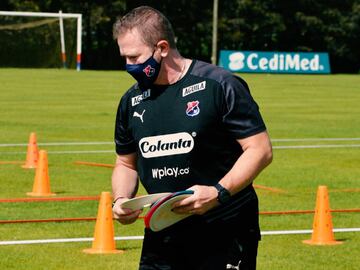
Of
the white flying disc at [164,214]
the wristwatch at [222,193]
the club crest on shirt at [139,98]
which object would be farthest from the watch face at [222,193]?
the club crest on shirt at [139,98]

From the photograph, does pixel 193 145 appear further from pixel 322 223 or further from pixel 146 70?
pixel 322 223

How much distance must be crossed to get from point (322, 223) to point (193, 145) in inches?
205

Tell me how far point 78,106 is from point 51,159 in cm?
1374

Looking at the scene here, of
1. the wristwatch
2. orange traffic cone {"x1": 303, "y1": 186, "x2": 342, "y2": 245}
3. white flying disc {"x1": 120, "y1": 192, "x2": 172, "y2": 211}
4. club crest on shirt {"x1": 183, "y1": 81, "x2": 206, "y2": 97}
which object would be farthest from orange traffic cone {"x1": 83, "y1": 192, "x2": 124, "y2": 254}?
the wristwatch

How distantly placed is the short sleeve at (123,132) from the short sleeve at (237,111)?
2.07 ft

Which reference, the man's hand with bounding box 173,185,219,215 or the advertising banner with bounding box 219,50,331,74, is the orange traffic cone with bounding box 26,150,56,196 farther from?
the advertising banner with bounding box 219,50,331,74

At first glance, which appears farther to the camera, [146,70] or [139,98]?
[139,98]

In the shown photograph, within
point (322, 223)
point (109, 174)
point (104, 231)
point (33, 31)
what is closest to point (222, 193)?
point (104, 231)

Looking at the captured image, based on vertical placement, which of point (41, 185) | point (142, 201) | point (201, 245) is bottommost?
point (41, 185)

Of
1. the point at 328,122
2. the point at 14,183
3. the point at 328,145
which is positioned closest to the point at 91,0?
the point at 328,122

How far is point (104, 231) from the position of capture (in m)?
10.0

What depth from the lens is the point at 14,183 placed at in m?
15.0

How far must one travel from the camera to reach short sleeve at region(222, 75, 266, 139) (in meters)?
5.46

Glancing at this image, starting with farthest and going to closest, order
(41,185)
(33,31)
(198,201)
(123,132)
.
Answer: (33,31) → (41,185) → (123,132) → (198,201)
